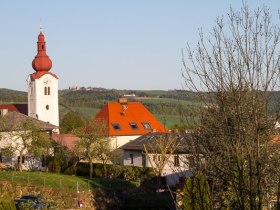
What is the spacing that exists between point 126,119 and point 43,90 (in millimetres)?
17095

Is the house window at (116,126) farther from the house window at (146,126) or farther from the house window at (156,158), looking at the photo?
the house window at (156,158)

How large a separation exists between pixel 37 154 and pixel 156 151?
30.9 feet

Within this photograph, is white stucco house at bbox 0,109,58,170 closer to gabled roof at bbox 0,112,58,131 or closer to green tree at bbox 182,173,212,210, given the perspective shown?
gabled roof at bbox 0,112,58,131

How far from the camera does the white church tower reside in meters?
83.4

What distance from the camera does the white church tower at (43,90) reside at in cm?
8344

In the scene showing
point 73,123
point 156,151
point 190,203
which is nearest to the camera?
point 190,203

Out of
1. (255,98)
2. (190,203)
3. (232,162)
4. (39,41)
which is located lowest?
(190,203)

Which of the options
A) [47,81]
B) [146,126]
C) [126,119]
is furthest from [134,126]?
[47,81]

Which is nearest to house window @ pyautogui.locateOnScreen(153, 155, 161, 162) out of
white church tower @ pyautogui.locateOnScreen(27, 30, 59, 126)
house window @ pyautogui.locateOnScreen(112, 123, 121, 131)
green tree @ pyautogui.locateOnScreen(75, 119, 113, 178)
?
green tree @ pyautogui.locateOnScreen(75, 119, 113, 178)

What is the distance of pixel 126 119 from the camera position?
236 feet

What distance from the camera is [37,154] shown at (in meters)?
49.2

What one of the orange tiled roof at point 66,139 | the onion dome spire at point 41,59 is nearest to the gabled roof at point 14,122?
the orange tiled roof at point 66,139

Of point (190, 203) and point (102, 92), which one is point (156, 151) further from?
point (102, 92)

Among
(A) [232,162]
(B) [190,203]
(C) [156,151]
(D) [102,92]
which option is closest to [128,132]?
(C) [156,151]
